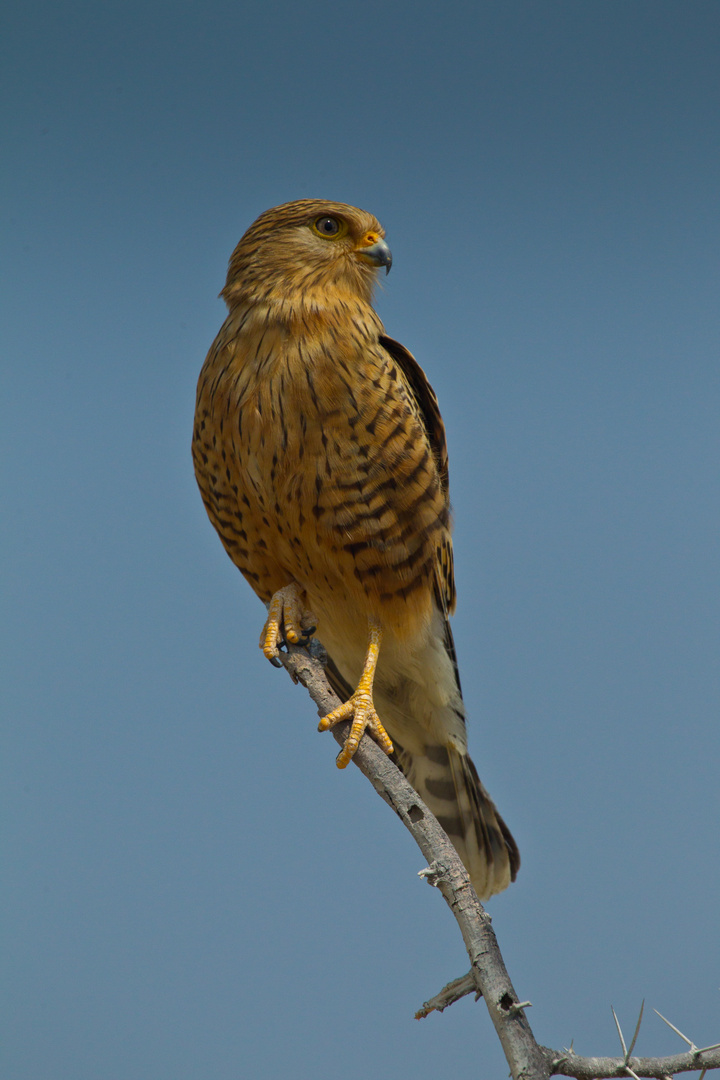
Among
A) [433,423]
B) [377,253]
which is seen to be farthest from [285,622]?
[377,253]

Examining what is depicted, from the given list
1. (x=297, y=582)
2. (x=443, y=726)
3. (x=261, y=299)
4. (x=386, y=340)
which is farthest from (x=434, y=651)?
(x=261, y=299)

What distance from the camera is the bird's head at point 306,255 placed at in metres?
2.17

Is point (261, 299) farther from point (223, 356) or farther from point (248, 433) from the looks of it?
point (248, 433)

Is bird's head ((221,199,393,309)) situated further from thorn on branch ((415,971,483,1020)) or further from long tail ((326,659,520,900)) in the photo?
thorn on branch ((415,971,483,1020))

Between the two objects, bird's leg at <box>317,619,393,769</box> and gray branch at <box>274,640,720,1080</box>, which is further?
bird's leg at <box>317,619,393,769</box>

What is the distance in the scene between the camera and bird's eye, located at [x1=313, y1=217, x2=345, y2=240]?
2260 millimetres

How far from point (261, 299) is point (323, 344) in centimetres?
23

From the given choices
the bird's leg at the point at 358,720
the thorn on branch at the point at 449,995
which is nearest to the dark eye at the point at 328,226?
the bird's leg at the point at 358,720

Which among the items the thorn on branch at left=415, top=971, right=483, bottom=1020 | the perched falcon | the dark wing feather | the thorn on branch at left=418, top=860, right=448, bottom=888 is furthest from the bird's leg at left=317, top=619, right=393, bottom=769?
the dark wing feather

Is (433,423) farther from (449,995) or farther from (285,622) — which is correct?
(449,995)

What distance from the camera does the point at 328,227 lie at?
7.47 ft

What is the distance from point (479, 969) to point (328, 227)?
1.88 meters

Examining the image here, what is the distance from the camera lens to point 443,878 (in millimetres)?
1653

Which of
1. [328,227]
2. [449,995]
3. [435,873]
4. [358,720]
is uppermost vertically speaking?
[328,227]
